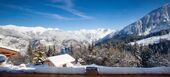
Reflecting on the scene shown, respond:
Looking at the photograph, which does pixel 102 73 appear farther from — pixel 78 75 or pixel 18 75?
pixel 18 75

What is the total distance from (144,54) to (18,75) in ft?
174

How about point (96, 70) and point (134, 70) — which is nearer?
point (134, 70)

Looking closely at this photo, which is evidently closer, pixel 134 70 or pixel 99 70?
pixel 134 70

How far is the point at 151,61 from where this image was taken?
4988 cm

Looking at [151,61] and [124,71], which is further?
[151,61]

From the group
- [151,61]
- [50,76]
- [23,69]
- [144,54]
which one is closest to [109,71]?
[50,76]

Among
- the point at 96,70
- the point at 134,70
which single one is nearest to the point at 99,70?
the point at 96,70

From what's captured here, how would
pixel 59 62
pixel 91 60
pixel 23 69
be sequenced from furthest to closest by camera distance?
pixel 91 60 < pixel 59 62 < pixel 23 69

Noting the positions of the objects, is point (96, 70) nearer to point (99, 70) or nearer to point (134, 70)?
point (99, 70)

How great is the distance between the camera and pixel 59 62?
137 ft

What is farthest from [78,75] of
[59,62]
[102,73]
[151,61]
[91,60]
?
[91,60]

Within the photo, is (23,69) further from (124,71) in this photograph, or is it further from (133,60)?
(133,60)

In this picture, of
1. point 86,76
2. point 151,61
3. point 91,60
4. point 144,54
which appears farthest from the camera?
point 91,60

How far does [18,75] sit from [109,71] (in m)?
1.03
